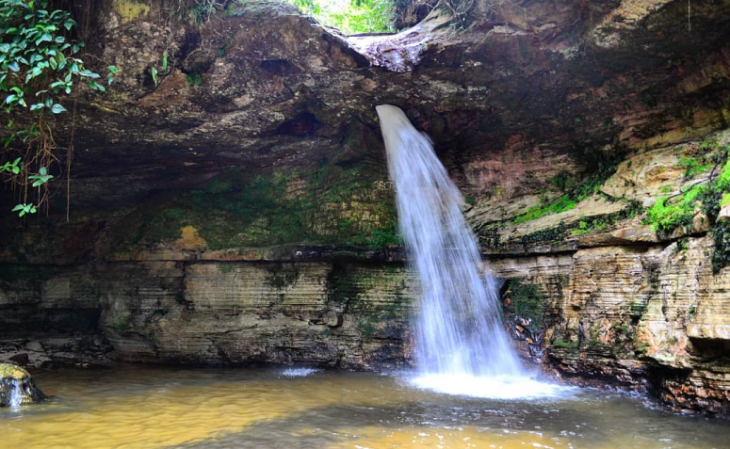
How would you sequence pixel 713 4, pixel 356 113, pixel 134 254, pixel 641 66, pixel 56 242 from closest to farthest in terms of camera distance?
pixel 713 4, pixel 641 66, pixel 356 113, pixel 134 254, pixel 56 242

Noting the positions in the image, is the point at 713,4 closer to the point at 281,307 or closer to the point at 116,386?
the point at 281,307

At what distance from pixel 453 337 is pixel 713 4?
568cm

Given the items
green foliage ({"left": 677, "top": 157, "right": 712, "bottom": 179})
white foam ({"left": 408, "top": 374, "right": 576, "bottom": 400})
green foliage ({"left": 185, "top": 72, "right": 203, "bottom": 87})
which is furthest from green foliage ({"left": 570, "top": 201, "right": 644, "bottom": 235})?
green foliage ({"left": 185, "top": 72, "right": 203, "bottom": 87})

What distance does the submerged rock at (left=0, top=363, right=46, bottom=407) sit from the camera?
18.2ft

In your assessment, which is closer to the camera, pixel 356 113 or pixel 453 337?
pixel 453 337

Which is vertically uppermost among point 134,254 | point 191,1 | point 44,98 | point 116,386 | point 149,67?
point 191,1

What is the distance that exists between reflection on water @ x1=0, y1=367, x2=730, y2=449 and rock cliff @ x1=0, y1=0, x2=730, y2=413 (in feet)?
3.23

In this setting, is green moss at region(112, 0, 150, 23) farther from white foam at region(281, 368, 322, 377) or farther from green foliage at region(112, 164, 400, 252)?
white foam at region(281, 368, 322, 377)

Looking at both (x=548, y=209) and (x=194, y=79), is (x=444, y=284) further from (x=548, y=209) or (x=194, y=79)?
(x=194, y=79)

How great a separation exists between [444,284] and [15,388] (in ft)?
19.7

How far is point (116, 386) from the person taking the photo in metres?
6.80

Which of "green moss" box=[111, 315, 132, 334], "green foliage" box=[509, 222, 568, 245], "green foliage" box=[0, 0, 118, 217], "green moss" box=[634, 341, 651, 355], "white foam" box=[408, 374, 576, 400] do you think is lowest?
"white foam" box=[408, 374, 576, 400]

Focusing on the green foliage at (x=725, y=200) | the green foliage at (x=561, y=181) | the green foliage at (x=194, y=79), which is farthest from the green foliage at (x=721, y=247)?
the green foliage at (x=194, y=79)

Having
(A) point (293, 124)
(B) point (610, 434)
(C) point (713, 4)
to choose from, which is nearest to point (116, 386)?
(A) point (293, 124)
